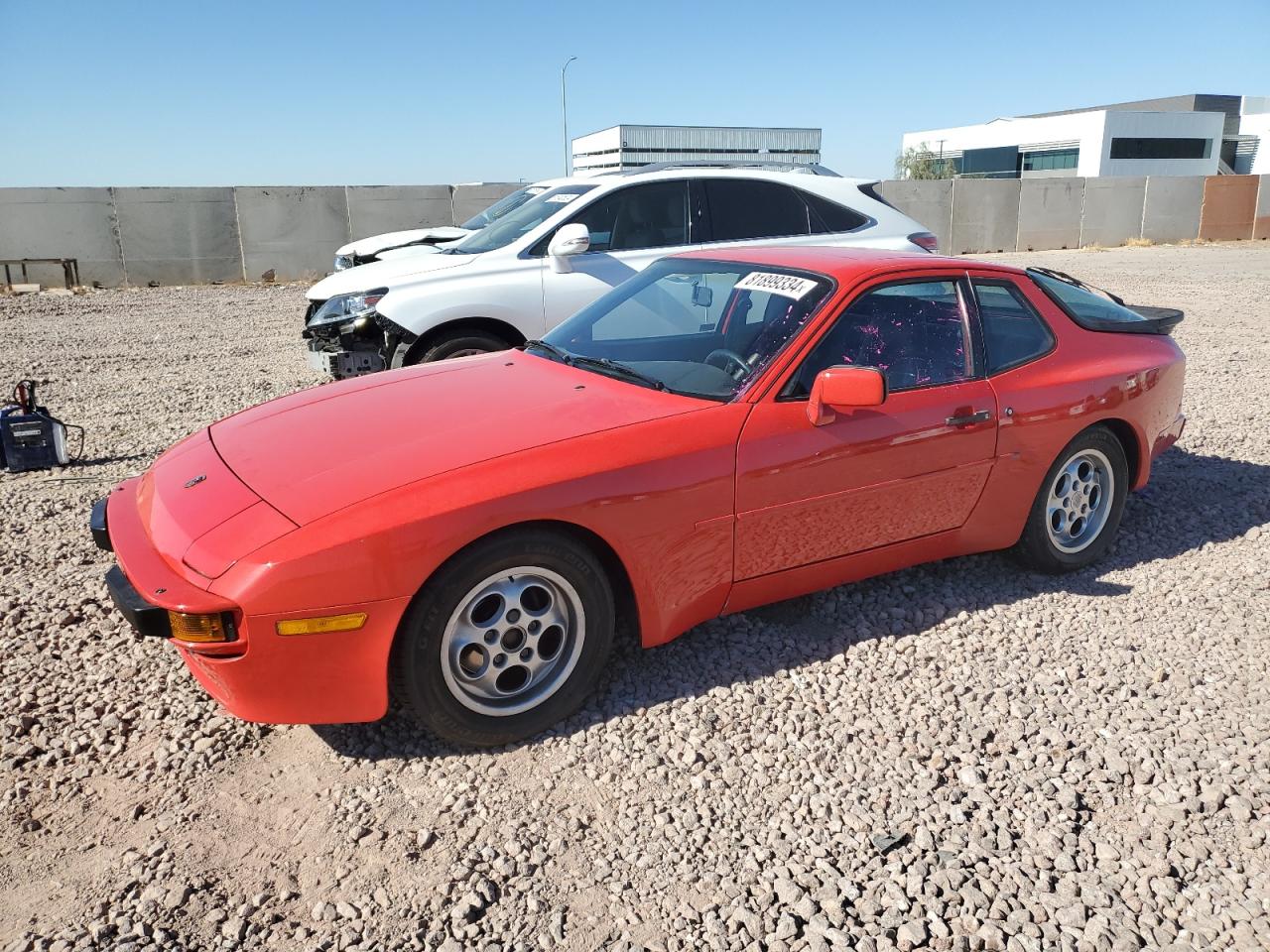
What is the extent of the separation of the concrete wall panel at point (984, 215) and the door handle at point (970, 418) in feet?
81.6

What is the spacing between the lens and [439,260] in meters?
7.22

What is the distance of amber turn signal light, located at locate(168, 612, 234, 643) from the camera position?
2.61 m

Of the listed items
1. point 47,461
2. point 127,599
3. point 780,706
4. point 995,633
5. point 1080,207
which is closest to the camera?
point 127,599

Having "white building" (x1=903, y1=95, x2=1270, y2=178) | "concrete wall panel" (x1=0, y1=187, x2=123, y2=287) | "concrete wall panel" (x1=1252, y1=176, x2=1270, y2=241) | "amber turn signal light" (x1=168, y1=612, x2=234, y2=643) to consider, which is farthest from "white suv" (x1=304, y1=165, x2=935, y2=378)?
"white building" (x1=903, y1=95, x2=1270, y2=178)

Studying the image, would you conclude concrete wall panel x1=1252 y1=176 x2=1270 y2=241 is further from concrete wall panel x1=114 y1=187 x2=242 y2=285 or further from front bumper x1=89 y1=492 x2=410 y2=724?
front bumper x1=89 y1=492 x2=410 y2=724

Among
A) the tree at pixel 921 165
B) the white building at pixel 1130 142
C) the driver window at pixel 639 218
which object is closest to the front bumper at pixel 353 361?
the driver window at pixel 639 218

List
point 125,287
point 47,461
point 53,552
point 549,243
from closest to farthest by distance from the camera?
point 53,552 → point 47,461 → point 549,243 → point 125,287

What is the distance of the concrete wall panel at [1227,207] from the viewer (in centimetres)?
3008

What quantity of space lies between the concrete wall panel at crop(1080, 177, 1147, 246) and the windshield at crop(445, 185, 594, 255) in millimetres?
25740

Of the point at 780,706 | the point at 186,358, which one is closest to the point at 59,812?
the point at 780,706

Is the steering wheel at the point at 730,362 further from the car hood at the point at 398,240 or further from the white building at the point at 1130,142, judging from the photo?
the white building at the point at 1130,142

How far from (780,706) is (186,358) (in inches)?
365

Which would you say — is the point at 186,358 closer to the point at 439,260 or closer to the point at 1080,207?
the point at 439,260

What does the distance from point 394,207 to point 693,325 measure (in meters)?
19.3
